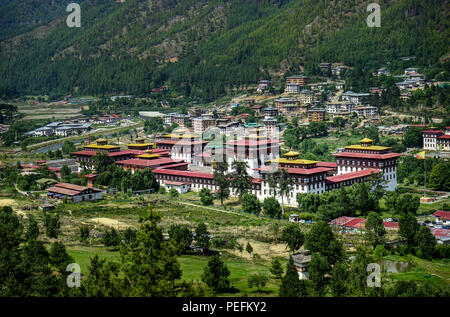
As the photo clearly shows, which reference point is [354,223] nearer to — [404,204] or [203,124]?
[404,204]

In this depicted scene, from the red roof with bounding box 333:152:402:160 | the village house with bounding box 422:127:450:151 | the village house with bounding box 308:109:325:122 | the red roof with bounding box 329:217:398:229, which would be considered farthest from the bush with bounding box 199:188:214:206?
the village house with bounding box 308:109:325:122

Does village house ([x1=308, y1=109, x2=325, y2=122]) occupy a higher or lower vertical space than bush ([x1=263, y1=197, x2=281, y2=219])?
higher

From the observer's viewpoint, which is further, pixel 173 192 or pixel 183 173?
pixel 183 173

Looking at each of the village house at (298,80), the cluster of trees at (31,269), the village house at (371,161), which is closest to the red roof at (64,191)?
the cluster of trees at (31,269)

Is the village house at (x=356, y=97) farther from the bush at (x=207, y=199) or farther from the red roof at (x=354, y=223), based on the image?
the red roof at (x=354, y=223)

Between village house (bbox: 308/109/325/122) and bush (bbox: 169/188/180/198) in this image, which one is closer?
bush (bbox: 169/188/180/198)

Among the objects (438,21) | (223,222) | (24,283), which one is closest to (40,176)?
(223,222)

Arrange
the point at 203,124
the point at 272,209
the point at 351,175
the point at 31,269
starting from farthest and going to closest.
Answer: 1. the point at 203,124
2. the point at 351,175
3. the point at 272,209
4. the point at 31,269

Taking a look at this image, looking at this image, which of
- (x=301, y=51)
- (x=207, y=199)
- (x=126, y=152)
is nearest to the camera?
(x=207, y=199)

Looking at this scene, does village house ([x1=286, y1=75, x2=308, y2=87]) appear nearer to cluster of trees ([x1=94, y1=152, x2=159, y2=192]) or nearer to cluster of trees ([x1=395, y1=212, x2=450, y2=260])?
cluster of trees ([x1=94, y1=152, x2=159, y2=192])

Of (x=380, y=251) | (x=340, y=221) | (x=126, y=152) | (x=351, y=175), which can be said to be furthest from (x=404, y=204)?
(x=126, y=152)

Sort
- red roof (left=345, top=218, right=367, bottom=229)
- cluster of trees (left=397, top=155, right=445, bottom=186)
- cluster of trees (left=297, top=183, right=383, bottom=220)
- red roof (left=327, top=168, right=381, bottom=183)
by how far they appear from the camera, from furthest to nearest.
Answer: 1. cluster of trees (left=397, top=155, right=445, bottom=186)
2. red roof (left=327, top=168, right=381, bottom=183)
3. cluster of trees (left=297, top=183, right=383, bottom=220)
4. red roof (left=345, top=218, right=367, bottom=229)

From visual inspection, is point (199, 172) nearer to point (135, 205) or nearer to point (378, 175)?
point (135, 205)
